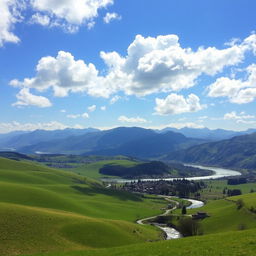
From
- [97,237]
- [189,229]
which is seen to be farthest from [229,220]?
[97,237]

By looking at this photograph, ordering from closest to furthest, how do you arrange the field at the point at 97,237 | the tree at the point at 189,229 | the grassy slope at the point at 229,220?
the field at the point at 97,237 → the tree at the point at 189,229 → the grassy slope at the point at 229,220

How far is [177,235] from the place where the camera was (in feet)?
404

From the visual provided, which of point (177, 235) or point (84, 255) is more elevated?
point (84, 255)

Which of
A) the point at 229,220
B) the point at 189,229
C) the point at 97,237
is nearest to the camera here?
the point at 97,237

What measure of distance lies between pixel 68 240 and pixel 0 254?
71.8 feet

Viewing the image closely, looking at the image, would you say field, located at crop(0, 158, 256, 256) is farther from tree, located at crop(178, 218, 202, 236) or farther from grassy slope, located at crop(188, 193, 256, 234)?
tree, located at crop(178, 218, 202, 236)

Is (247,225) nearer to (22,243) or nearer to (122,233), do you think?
(122,233)

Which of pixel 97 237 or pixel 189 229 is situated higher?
pixel 97 237

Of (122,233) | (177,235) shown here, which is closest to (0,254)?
(122,233)

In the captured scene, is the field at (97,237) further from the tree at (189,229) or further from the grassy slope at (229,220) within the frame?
the tree at (189,229)

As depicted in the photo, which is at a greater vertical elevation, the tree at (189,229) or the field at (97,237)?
the field at (97,237)

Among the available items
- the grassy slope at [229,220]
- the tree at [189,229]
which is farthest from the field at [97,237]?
the tree at [189,229]

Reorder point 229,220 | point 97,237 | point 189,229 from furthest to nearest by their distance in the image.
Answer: point 229,220
point 189,229
point 97,237

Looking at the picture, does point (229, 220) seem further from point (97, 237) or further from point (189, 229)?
point (97, 237)
